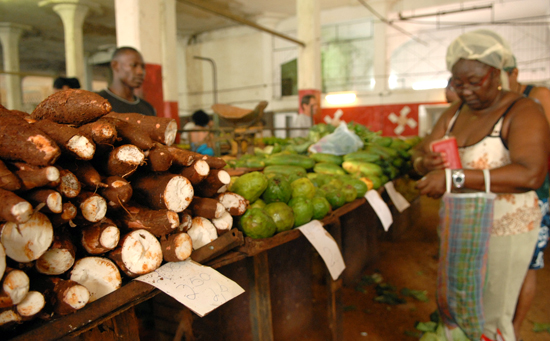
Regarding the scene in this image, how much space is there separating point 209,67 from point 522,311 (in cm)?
1498

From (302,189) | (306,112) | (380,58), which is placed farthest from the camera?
(380,58)

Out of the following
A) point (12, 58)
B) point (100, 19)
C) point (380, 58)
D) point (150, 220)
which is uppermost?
point (100, 19)

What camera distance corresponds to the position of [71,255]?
1.05 m

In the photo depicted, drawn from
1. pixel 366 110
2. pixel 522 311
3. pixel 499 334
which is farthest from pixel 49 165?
pixel 366 110

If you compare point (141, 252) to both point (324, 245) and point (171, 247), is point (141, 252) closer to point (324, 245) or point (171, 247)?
point (171, 247)

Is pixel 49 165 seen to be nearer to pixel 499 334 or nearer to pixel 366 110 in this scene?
pixel 499 334

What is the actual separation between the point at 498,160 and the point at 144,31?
13.5 feet

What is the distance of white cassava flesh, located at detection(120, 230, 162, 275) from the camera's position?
1.15 meters

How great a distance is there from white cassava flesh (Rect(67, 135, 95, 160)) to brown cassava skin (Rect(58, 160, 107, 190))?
0.07 meters

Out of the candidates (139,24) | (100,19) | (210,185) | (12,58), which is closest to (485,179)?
(210,185)

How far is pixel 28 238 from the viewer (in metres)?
0.91

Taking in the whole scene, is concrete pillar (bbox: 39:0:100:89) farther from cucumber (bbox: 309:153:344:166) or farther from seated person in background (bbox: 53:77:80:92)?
cucumber (bbox: 309:153:344:166)

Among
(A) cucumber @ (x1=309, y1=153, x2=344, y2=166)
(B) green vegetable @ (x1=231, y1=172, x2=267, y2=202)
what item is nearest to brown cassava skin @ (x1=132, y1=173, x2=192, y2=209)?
(B) green vegetable @ (x1=231, y1=172, x2=267, y2=202)

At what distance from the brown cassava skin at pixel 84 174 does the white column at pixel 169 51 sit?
294 inches
